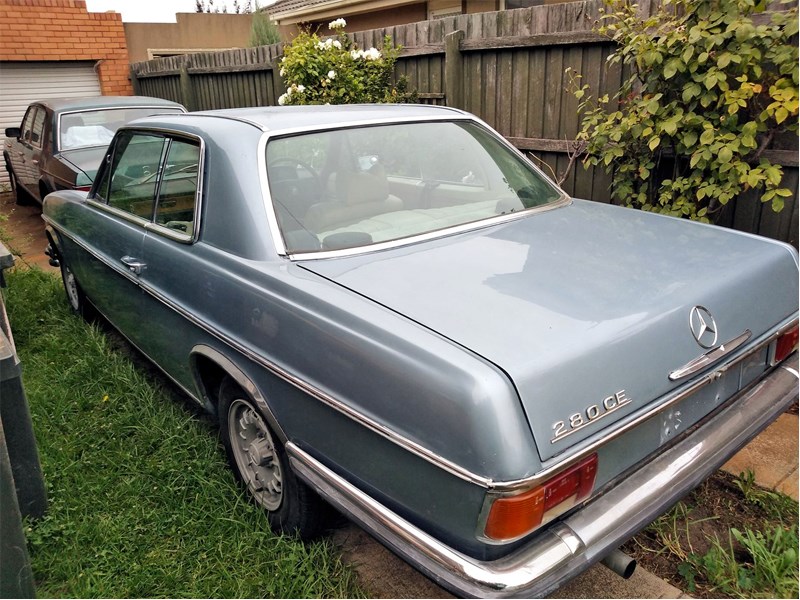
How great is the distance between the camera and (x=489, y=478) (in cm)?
161

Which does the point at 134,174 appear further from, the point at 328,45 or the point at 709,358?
the point at 328,45

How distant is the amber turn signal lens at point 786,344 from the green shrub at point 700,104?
1197mm

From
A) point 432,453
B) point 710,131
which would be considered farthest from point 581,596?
point 710,131

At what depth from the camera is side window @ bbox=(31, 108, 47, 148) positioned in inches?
306

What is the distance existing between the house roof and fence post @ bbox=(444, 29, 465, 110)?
21.8ft

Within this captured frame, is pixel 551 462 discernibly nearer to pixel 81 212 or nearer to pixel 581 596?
pixel 581 596

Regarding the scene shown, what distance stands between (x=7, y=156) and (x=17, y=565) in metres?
10.1

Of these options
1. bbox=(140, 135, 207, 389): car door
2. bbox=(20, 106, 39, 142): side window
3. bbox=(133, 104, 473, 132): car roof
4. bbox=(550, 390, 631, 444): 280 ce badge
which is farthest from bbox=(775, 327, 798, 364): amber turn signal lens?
bbox=(20, 106, 39, 142): side window

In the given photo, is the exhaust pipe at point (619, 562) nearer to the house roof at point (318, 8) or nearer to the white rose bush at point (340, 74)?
the white rose bush at point (340, 74)

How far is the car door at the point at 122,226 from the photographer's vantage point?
338 cm

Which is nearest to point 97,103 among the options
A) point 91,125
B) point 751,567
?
point 91,125

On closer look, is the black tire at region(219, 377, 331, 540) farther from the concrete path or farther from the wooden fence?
the wooden fence

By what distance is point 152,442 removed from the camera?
3.34 metres

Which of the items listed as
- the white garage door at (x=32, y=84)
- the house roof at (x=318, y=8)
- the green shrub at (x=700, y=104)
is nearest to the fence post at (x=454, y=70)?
the green shrub at (x=700, y=104)
